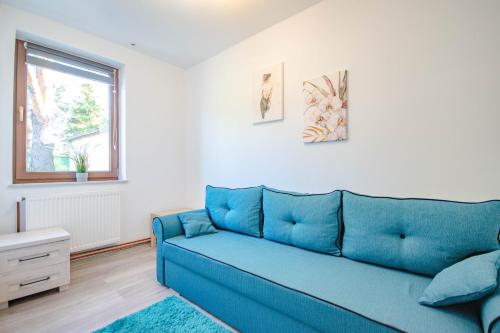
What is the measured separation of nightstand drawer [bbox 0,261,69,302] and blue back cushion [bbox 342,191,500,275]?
7.81ft

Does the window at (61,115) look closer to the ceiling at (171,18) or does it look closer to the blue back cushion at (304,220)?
the ceiling at (171,18)

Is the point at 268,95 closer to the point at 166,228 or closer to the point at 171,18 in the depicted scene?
the point at 171,18

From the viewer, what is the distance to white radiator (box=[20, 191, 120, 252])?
2482mm

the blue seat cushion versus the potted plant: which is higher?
the potted plant

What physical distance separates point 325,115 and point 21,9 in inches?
124

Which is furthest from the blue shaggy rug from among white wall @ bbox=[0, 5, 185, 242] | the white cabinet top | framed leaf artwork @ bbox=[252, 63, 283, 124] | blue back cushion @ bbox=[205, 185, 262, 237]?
framed leaf artwork @ bbox=[252, 63, 283, 124]

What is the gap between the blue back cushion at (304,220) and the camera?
1828 mm

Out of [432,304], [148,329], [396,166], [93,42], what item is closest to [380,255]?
[432,304]

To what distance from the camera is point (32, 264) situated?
2047 mm

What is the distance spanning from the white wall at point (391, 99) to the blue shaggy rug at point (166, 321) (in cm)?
140

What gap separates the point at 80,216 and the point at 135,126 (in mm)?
1286

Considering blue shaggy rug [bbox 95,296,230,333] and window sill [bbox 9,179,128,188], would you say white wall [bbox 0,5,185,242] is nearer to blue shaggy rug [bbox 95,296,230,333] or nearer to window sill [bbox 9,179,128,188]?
window sill [bbox 9,179,128,188]

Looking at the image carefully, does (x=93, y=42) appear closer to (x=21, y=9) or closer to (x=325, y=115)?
(x=21, y=9)

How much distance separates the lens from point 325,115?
7.41 feet
